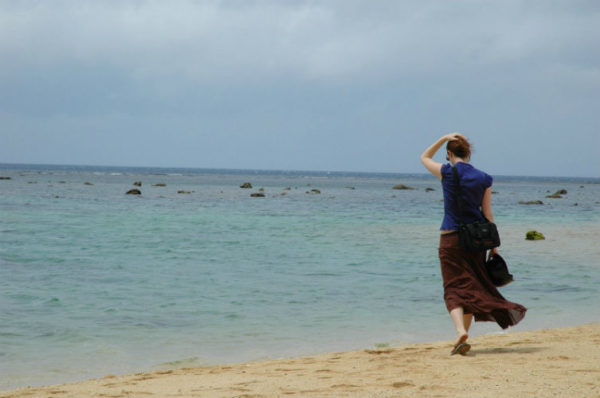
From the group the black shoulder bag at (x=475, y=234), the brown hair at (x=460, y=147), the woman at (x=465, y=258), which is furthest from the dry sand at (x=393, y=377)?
the brown hair at (x=460, y=147)

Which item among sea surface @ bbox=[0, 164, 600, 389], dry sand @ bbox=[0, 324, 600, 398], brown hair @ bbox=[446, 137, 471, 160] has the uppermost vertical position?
brown hair @ bbox=[446, 137, 471, 160]

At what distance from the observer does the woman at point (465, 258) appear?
6.16 m

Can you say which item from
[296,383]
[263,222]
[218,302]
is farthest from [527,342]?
[263,222]

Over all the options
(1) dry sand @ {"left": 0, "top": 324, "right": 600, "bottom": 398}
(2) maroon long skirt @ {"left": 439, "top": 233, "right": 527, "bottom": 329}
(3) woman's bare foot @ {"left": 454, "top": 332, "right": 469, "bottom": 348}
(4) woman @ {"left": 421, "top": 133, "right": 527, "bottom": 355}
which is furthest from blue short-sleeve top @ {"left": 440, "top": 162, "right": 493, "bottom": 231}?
(1) dry sand @ {"left": 0, "top": 324, "right": 600, "bottom": 398}

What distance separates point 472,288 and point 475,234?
0.58 metres

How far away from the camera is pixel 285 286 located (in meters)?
11.7

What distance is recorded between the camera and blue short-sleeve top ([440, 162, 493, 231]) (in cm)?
612

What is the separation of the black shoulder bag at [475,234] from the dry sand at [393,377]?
3.52 ft

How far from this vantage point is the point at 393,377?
217 inches

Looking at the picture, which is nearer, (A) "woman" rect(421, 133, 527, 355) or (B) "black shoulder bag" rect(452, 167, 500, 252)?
(B) "black shoulder bag" rect(452, 167, 500, 252)

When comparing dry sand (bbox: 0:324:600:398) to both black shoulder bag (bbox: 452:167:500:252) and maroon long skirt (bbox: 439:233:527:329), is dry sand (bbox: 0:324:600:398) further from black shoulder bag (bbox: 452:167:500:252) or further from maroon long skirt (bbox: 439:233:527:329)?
black shoulder bag (bbox: 452:167:500:252)

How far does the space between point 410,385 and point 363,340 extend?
302 cm

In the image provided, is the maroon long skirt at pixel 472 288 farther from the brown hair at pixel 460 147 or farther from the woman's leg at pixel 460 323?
the brown hair at pixel 460 147

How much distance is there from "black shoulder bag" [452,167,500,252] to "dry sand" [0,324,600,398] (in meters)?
1.07
